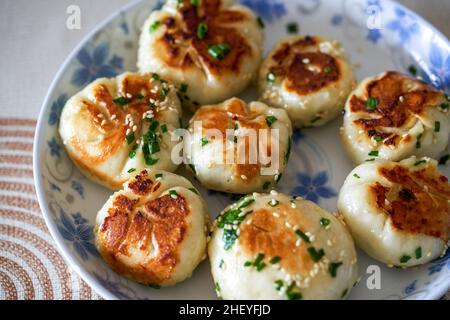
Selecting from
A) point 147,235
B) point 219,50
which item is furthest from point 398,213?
point 219,50

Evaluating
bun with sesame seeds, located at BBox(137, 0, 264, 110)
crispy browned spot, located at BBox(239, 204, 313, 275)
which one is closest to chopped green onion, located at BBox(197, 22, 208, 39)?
bun with sesame seeds, located at BBox(137, 0, 264, 110)

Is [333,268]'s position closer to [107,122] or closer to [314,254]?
[314,254]

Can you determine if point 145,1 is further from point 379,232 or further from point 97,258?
point 379,232

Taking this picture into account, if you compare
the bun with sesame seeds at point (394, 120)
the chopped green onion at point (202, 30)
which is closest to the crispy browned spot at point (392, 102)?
the bun with sesame seeds at point (394, 120)

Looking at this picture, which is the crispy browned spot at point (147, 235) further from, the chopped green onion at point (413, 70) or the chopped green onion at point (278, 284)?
the chopped green onion at point (413, 70)

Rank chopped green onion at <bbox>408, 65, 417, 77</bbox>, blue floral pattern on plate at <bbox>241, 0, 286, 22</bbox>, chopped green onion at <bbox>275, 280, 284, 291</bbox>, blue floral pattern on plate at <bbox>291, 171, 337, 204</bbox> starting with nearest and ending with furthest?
chopped green onion at <bbox>275, 280, 284, 291</bbox> < blue floral pattern on plate at <bbox>291, 171, 337, 204</bbox> < chopped green onion at <bbox>408, 65, 417, 77</bbox> < blue floral pattern on plate at <bbox>241, 0, 286, 22</bbox>

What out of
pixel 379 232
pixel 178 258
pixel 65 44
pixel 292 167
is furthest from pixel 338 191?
pixel 65 44

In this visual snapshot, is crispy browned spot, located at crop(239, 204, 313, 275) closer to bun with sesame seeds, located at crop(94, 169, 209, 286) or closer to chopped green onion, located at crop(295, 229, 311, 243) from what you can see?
chopped green onion, located at crop(295, 229, 311, 243)
